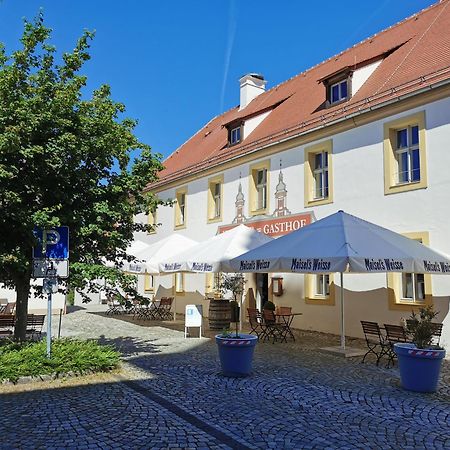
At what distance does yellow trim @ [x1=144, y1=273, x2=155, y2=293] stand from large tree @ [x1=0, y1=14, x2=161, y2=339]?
46.6ft

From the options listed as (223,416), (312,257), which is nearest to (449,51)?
(312,257)

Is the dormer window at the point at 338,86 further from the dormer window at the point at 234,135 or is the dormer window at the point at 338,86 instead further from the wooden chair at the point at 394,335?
the wooden chair at the point at 394,335

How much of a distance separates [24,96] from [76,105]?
96 centimetres

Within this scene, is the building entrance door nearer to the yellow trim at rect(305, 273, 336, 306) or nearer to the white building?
the white building

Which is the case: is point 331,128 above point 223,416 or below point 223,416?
above

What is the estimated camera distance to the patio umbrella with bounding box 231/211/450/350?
8906 millimetres

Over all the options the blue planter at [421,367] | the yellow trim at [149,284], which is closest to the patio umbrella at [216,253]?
the blue planter at [421,367]

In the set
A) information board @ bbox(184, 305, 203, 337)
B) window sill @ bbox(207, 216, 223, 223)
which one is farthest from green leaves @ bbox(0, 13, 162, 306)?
window sill @ bbox(207, 216, 223, 223)

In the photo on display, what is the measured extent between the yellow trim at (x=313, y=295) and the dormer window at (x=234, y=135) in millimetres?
7355

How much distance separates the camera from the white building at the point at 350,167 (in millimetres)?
11633

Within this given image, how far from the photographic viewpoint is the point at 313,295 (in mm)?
14477

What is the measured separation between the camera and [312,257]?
927cm

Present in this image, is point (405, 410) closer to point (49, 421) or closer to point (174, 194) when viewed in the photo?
point (49, 421)

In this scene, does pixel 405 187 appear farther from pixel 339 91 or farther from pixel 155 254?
pixel 155 254
